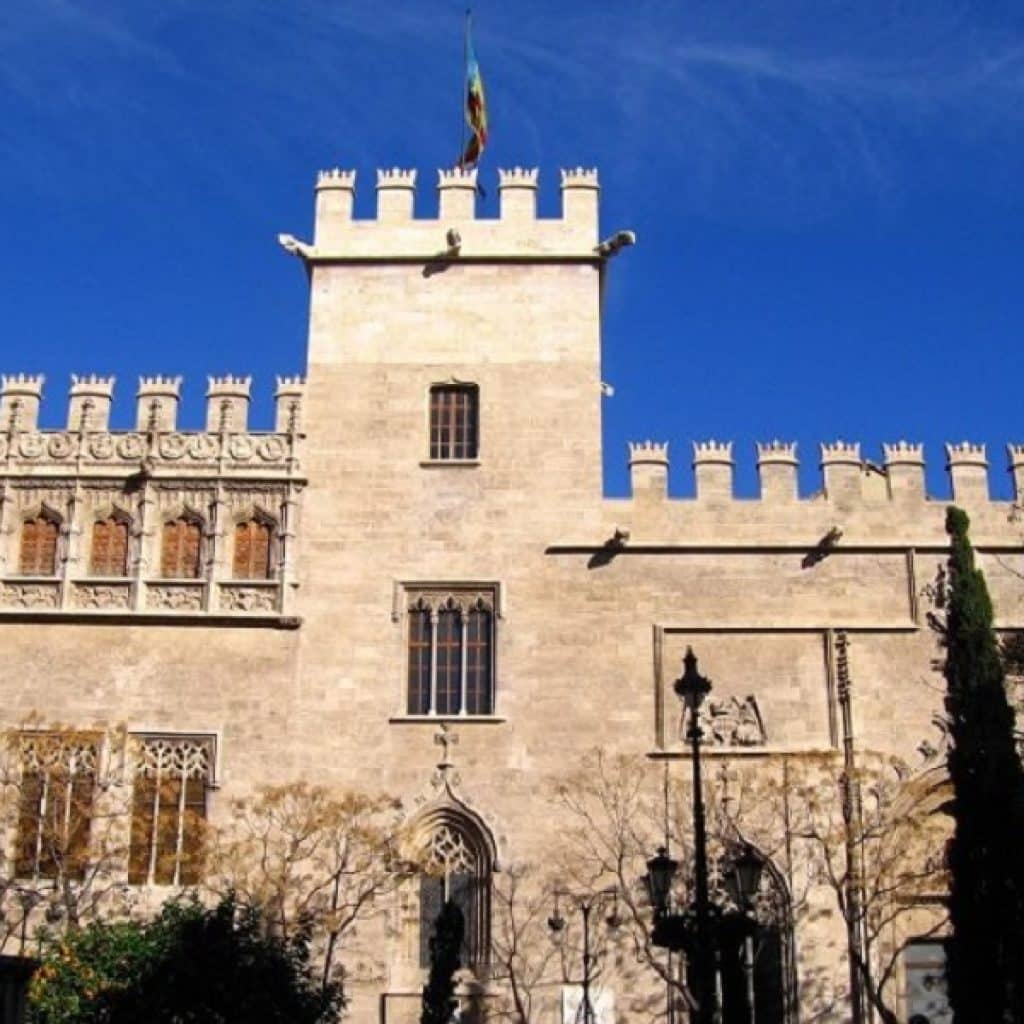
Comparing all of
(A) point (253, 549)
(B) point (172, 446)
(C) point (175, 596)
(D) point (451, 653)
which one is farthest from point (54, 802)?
(D) point (451, 653)

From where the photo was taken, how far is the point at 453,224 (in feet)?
94.6

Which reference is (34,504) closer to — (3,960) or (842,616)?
(842,616)

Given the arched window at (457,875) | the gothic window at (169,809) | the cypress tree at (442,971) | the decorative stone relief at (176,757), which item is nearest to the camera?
the cypress tree at (442,971)

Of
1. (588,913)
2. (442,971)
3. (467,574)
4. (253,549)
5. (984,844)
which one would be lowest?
(442,971)

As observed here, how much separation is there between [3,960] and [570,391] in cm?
1695

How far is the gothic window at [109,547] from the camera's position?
86.7 feet

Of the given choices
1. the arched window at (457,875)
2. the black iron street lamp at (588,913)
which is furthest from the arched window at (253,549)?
the black iron street lamp at (588,913)

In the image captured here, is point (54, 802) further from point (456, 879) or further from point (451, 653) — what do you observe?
point (451, 653)

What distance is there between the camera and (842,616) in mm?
26016

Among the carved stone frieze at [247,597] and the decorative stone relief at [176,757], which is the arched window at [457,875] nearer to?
the decorative stone relief at [176,757]

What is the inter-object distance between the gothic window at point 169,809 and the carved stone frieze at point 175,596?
2.20 meters

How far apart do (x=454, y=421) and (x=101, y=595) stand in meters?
6.65

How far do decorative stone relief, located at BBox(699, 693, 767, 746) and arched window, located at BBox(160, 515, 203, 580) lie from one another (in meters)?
8.75

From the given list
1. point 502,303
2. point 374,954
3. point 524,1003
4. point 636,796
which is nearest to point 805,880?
point 636,796
